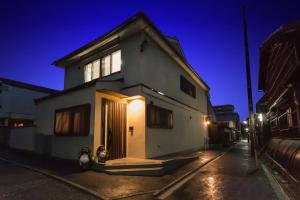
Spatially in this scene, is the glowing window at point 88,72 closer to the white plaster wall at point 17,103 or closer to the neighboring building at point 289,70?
the neighboring building at point 289,70

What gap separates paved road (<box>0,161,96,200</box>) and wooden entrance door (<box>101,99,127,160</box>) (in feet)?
9.81

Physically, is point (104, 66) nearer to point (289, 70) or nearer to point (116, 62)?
point (116, 62)

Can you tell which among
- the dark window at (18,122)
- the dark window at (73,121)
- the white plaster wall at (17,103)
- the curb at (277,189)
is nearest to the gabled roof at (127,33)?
the dark window at (73,121)

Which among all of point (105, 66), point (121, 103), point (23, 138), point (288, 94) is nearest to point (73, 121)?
point (121, 103)

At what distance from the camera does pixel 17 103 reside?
2233cm

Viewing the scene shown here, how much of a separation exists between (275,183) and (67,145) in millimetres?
9463

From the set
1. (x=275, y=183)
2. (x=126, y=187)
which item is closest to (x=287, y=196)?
(x=275, y=183)

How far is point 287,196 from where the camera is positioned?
509 cm

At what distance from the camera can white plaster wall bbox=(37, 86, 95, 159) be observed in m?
8.50

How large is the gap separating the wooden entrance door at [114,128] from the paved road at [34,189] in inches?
118

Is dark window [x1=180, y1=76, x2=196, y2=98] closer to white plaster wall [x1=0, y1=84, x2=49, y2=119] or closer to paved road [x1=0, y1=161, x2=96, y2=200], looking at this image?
paved road [x1=0, y1=161, x2=96, y2=200]

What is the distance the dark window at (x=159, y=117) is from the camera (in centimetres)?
950

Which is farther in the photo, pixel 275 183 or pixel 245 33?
pixel 245 33

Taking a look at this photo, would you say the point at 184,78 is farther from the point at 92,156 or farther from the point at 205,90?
the point at 92,156
